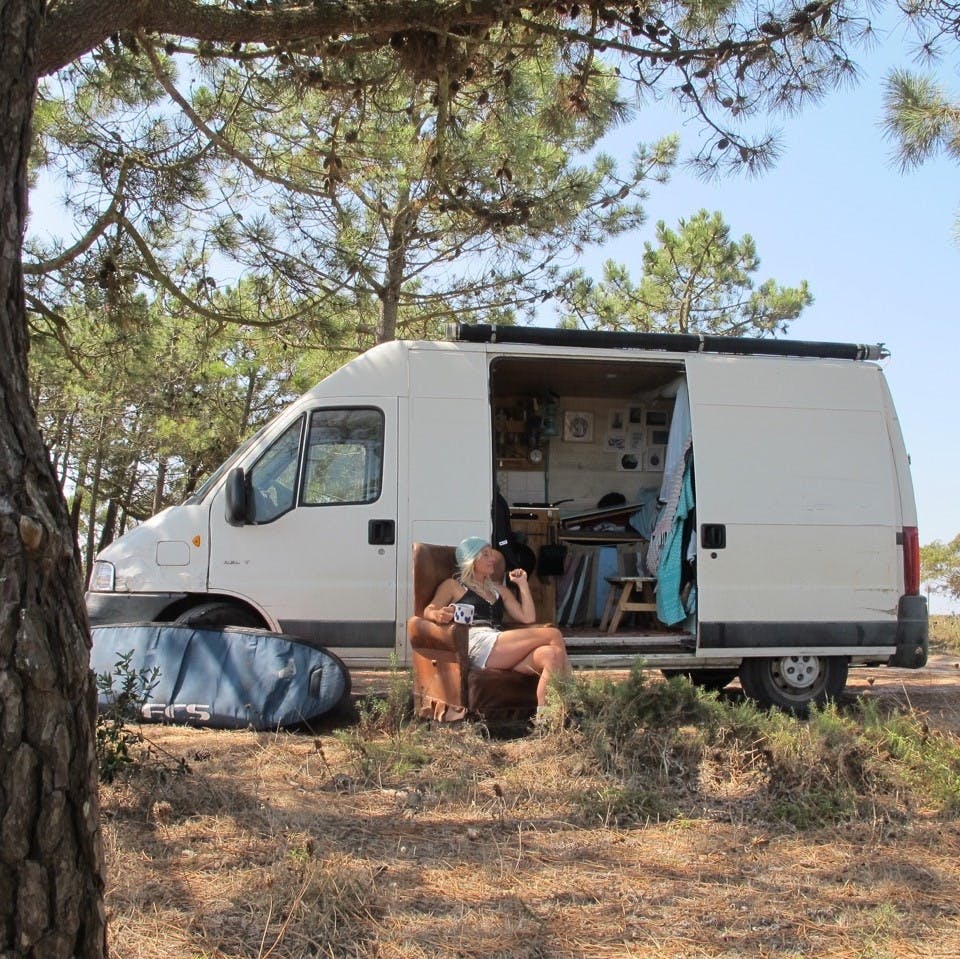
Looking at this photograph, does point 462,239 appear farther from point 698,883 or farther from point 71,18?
point 698,883

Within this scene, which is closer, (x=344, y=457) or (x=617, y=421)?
(x=344, y=457)

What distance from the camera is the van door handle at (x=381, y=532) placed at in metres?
6.73

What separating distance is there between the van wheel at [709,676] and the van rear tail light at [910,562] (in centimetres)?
151

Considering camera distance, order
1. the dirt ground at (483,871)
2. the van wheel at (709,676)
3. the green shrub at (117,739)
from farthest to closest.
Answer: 1. the van wheel at (709,676)
2. the green shrub at (117,739)
3. the dirt ground at (483,871)

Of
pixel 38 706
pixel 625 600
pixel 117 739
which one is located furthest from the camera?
pixel 625 600

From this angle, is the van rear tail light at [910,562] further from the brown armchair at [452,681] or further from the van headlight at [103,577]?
the van headlight at [103,577]

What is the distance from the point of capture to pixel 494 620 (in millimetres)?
6352

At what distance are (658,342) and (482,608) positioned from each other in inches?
91.3

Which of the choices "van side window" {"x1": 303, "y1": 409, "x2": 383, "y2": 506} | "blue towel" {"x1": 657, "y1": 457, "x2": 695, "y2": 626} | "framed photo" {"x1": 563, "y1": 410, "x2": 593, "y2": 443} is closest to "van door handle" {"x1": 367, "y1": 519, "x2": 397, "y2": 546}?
"van side window" {"x1": 303, "y1": 409, "x2": 383, "y2": 506}

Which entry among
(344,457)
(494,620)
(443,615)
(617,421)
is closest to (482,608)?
(494,620)

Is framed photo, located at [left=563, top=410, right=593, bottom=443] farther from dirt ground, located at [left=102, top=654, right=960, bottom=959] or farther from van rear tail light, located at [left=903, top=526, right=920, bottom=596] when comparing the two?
dirt ground, located at [left=102, top=654, right=960, bottom=959]

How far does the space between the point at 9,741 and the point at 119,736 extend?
2557 millimetres

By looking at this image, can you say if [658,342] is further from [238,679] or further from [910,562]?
[238,679]

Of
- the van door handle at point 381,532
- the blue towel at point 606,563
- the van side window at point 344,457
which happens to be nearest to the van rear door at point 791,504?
the blue towel at point 606,563
